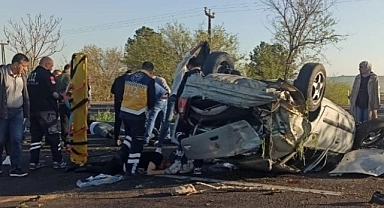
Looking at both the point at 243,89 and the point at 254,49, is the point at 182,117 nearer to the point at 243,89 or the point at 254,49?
the point at 243,89

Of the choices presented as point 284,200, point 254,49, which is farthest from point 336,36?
point 284,200

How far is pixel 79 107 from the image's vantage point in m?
9.80

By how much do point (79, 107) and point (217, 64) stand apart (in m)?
2.48

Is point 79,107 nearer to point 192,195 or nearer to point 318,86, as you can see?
point 192,195

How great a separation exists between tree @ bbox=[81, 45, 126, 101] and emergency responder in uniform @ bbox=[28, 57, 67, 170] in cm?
3082

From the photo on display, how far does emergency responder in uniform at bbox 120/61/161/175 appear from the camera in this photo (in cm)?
880

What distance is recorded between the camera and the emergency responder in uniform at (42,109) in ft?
31.0

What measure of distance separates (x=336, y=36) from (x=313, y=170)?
2070 centimetres

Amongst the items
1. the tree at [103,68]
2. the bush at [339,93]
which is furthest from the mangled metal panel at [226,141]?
the tree at [103,68]

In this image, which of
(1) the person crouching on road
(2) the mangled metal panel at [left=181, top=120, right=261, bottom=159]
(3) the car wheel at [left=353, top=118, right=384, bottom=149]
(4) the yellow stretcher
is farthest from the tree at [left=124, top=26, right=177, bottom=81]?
(2) the mangled metal panel at [left=181, top=120, right=261, bottom=159]

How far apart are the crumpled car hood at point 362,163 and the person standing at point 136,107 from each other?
9.36 feet

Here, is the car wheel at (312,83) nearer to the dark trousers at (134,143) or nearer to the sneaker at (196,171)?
the sneaker at (196,171)

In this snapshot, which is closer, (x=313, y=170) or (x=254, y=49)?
(x=313, y=170)

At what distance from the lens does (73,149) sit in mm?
9812
